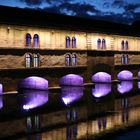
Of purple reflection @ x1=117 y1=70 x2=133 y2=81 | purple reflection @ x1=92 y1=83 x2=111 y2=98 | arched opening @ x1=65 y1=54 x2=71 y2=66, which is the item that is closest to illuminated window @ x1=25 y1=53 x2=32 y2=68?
arched opening @ x1=65 y1=54 x2=71 y2=66

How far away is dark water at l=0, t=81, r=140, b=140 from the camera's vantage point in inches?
837

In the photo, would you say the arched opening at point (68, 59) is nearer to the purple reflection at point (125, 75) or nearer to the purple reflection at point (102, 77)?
the purple reflection at point (102, 77)

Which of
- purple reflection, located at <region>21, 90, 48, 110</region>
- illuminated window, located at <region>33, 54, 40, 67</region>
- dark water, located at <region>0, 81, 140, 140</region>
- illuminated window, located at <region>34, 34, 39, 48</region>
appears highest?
illuminated window, located at <region>34, 34, 39, 48</region>

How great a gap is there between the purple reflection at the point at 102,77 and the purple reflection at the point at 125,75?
5105 mm

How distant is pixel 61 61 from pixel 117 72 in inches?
532

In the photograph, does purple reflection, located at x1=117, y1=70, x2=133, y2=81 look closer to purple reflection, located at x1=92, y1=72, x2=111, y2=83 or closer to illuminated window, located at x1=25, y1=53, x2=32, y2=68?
purple reflection, located at x1=92, y1=72, x2=111, y2=83

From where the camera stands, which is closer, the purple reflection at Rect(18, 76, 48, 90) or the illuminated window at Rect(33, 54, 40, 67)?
Result: the purple reflection at Rect(18, 76, 48, 90)

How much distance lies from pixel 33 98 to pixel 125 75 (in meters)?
24.4

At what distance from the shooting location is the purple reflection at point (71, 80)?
147ft

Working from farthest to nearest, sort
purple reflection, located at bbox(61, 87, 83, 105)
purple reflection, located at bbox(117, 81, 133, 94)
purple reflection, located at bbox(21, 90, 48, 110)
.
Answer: purple reflection, located at bbox(117, 81, 133, 94) < purple reflection, located at bbox(61, 87, 83, 105) < purple reflection, located at bbox(21, 90, 48, 110)

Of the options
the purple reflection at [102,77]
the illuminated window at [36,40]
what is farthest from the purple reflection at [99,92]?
the illuminated window at [36,40]

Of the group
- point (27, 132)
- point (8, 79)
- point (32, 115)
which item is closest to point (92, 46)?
point (8, 79)

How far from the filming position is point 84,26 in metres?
47.4

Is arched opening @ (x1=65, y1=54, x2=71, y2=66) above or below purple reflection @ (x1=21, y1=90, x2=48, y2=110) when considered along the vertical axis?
above
